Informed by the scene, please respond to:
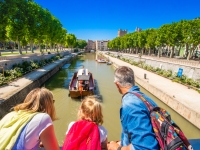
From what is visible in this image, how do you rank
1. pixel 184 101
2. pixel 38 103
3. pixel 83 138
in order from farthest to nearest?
pixel 184 101 → pixel 38 103 → pixel 83 138

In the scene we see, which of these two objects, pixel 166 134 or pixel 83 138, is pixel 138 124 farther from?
pixel 83 138

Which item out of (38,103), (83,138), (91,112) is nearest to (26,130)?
(38,103)

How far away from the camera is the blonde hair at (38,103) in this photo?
1.99m

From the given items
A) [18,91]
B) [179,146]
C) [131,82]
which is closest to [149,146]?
[179,146]

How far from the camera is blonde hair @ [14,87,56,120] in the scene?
1.99m

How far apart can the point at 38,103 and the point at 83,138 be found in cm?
78

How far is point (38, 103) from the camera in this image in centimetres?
201

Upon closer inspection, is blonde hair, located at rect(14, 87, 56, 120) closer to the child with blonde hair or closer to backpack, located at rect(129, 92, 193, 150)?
the child with blonde hair

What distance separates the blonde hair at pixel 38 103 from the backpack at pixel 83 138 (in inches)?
19.1

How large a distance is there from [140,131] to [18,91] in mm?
11813

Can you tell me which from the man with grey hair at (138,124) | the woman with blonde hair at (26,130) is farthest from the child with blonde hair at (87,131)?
the man with grey hair at (138,124)

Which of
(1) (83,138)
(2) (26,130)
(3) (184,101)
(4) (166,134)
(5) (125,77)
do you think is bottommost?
(3) (184,101)

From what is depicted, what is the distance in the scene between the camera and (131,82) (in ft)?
6.68

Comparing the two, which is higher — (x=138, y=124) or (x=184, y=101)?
(x=138, y=124)
